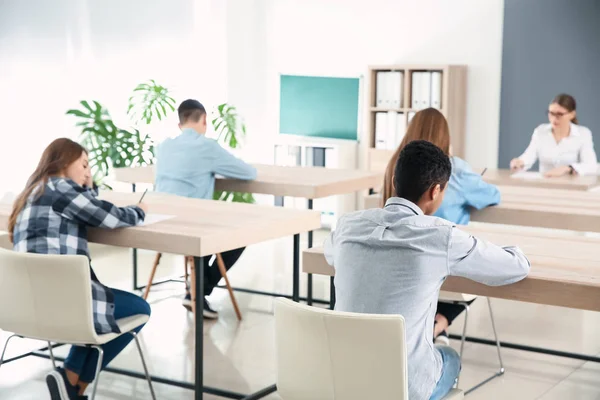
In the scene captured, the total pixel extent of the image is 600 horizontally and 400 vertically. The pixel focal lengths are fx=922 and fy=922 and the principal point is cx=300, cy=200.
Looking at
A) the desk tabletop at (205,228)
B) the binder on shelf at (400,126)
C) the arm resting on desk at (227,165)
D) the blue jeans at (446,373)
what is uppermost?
the binder on shelf at (400,126)

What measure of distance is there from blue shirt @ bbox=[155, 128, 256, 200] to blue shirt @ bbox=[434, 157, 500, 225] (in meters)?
1.37

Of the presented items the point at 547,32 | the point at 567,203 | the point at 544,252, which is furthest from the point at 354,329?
the point at 547,32

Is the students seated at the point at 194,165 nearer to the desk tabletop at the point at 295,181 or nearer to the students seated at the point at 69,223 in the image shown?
the desk tabletop at the point at 295,181

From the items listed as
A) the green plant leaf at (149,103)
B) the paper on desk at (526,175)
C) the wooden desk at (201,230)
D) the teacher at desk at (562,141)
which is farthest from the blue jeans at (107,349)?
the green plant leaf at (149,103)

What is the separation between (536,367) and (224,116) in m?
4.08

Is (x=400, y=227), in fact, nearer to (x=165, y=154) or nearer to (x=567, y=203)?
(x=567, y=203)

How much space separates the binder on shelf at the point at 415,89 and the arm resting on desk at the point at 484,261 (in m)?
4.74

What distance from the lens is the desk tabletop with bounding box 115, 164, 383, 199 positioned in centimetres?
481

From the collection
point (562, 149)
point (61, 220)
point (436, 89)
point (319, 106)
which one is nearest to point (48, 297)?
point (61, 220)

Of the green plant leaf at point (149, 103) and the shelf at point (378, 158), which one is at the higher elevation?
the green plant leaf at point (149, 103)

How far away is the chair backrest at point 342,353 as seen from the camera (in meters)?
2.17

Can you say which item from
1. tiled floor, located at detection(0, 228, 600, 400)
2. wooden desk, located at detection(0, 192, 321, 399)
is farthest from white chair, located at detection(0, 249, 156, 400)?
tiled floor, located at detection(0, 228, 600, 400)

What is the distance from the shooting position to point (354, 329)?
7.16 feet

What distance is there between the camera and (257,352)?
4434mm
